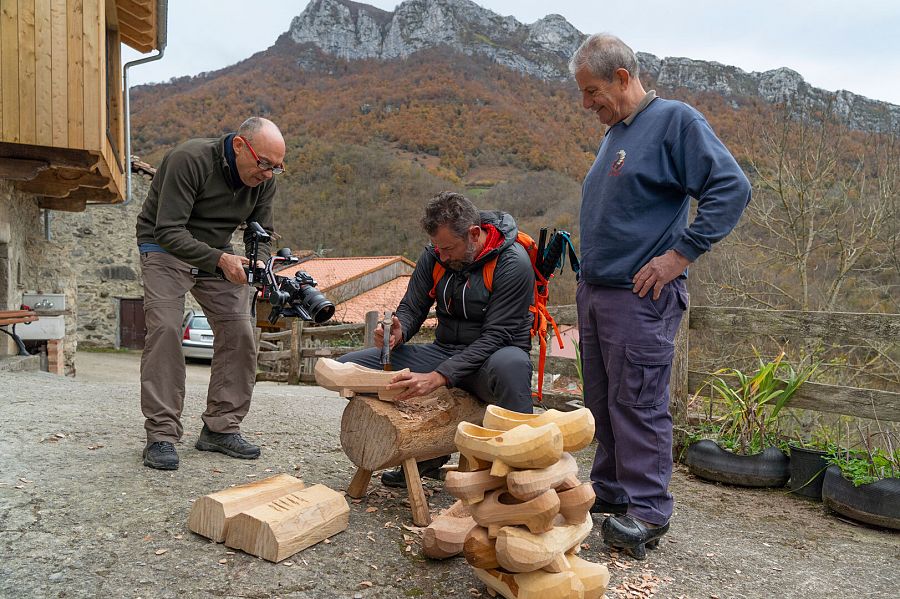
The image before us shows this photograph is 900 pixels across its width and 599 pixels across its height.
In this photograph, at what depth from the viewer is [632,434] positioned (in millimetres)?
2803

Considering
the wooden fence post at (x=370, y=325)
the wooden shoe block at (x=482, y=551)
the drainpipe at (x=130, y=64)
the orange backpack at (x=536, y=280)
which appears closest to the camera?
the wooden shoe block at (x=482, y=551)

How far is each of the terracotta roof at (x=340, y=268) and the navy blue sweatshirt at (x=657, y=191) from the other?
20525 mm

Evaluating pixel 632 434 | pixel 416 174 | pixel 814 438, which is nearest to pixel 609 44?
pixel 632 434

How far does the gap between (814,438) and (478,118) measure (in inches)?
1942

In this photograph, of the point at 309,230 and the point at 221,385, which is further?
the point at 309,230

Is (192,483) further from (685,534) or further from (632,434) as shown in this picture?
(685,534)

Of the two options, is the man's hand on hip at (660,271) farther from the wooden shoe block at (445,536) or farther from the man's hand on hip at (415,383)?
the wooden shoe block at (445,536)

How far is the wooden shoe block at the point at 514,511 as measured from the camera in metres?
2.09

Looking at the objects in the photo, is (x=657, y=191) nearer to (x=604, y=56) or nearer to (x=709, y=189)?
(x=709, y=189)

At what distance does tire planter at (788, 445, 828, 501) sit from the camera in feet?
12.5

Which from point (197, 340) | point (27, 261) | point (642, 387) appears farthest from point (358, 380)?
point (197, 340)

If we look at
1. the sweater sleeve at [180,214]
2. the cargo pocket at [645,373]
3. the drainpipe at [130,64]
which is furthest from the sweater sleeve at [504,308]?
the drainpipe at [130,64]

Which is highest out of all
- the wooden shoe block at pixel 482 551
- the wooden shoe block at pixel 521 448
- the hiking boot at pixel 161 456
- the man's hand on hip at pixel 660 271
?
the man's hand on hip at pixel 660 271

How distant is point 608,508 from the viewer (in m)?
3.18
